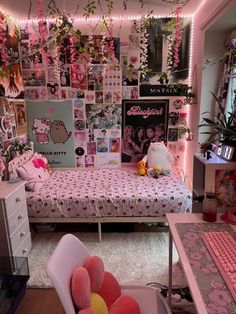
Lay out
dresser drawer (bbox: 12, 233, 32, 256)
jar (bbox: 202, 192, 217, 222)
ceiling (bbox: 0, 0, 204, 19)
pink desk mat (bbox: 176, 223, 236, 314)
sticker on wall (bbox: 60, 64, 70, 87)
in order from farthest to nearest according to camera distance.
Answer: sticker on wall (bbox: 60, 64, 70, 87) < ceiling (bbox: 0, 0, 204, 19) < dresser drawer (bbox: 12, 233, 32, 256) < jar (bbox: 202, 192, 217, 222) < pink desk mat (bbox: 176, 223, 236, 314)

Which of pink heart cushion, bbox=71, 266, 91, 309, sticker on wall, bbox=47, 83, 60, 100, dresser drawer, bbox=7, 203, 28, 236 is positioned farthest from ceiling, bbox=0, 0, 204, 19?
pink heart cushion, bbox=71, 266, 91, 309

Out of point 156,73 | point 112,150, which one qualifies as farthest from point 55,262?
point 156,73

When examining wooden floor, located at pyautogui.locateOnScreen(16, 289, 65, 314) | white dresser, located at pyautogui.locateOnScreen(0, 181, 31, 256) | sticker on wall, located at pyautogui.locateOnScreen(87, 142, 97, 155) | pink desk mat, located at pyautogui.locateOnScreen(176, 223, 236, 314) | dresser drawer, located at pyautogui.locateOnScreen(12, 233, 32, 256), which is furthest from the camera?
sticker on wall, located at pyautogui.locateOnScreen(87, 142, 97, 155)

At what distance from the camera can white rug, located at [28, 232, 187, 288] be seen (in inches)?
79.4

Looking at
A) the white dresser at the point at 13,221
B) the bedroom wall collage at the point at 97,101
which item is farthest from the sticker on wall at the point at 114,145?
the white dresser at the point at 13,221

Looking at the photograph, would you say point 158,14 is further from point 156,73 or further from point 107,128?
point 107,128

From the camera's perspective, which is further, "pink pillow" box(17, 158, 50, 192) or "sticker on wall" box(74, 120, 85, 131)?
"sticker on wall" box(74, 120, 85, 131)

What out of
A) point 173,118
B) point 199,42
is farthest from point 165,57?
point 173,118

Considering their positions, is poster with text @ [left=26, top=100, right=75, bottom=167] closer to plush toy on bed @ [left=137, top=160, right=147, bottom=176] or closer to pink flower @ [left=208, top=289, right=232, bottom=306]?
plush toy on bed @ [left=137, top=160, right=147, bottom=176]

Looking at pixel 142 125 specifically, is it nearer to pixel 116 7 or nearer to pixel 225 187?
pixel 116 7

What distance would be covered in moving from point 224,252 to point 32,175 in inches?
87.5

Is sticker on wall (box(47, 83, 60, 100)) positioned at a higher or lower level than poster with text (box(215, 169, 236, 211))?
higher

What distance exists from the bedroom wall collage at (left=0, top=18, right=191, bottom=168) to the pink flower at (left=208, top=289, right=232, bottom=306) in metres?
2.54

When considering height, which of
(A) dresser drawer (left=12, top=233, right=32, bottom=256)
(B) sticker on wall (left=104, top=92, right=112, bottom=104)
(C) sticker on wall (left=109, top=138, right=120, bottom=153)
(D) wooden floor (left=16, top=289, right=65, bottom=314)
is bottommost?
(D) wooden floor (left=16, top=289, right=65, bottom=314)
